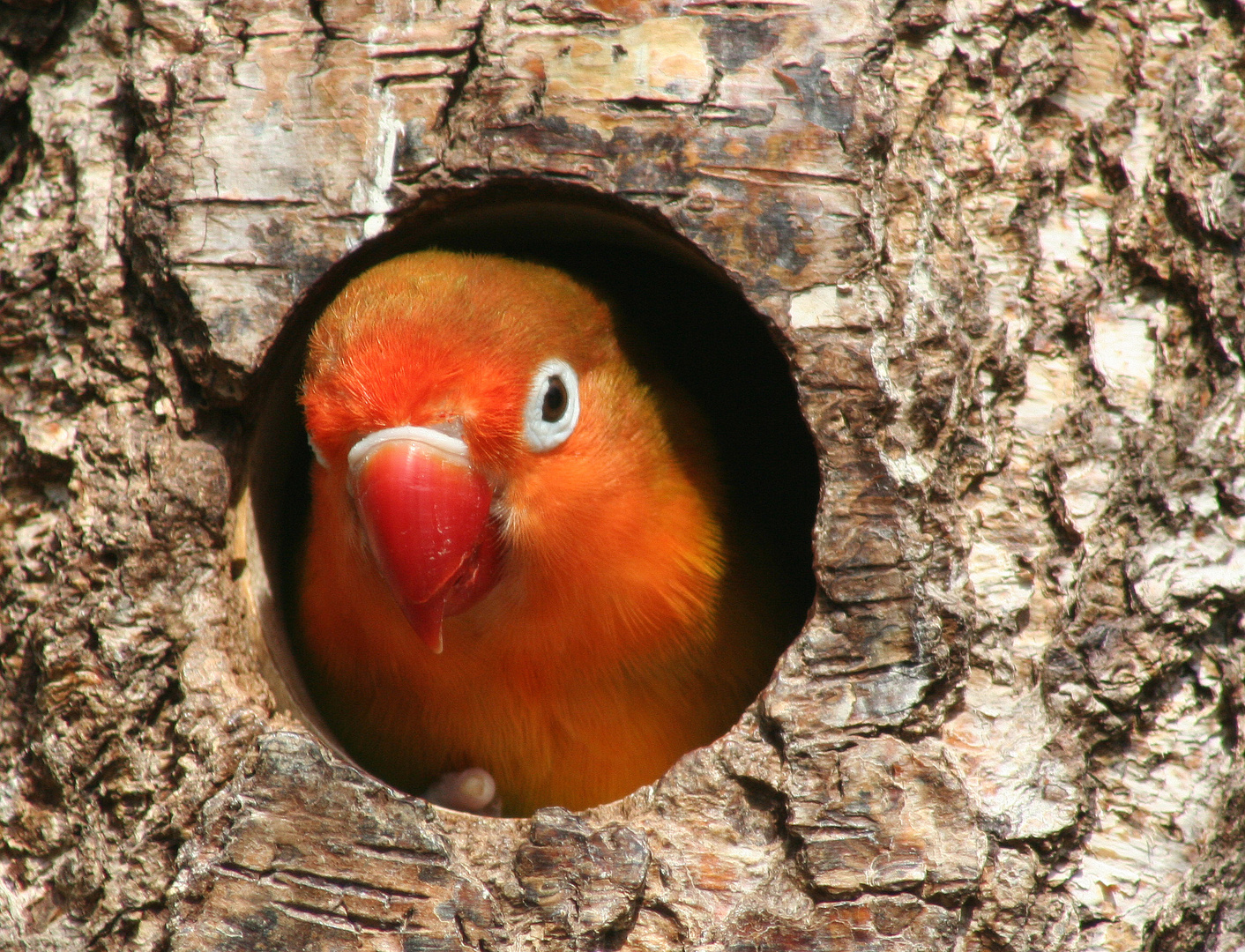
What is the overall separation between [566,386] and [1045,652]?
1.38m

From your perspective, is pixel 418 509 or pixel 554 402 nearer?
pixel 418 509

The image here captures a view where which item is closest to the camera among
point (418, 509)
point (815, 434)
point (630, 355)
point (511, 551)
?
point (815, 434)

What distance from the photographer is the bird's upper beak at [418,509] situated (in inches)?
98.7

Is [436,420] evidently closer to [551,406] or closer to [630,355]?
[551,406]

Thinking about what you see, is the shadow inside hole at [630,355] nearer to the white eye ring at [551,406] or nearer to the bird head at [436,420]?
the bird head at [436,420]

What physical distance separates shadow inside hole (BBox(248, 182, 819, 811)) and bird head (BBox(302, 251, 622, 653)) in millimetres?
159

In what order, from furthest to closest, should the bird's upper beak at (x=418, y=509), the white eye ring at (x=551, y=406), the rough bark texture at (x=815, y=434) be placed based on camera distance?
the white eye ring at (x=551, y=406) < the bird's upper beak at (x=418, y=509) < the rough bark texture at (x=815, y=434)

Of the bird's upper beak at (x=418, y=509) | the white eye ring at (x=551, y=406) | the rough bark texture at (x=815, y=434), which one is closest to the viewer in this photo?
the rough bark texture at (x=815, y=434)

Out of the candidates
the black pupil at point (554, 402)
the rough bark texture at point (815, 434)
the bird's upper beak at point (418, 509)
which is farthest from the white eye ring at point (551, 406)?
the rough bark texture at point (815, 434)

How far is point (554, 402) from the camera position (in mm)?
2779

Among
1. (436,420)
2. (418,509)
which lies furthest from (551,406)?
(418,509)

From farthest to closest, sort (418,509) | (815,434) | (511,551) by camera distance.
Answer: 1. (511,551)
2. (418,509)
3. (815,434)

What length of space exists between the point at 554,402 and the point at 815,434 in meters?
0.78

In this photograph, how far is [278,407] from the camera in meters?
3.09
